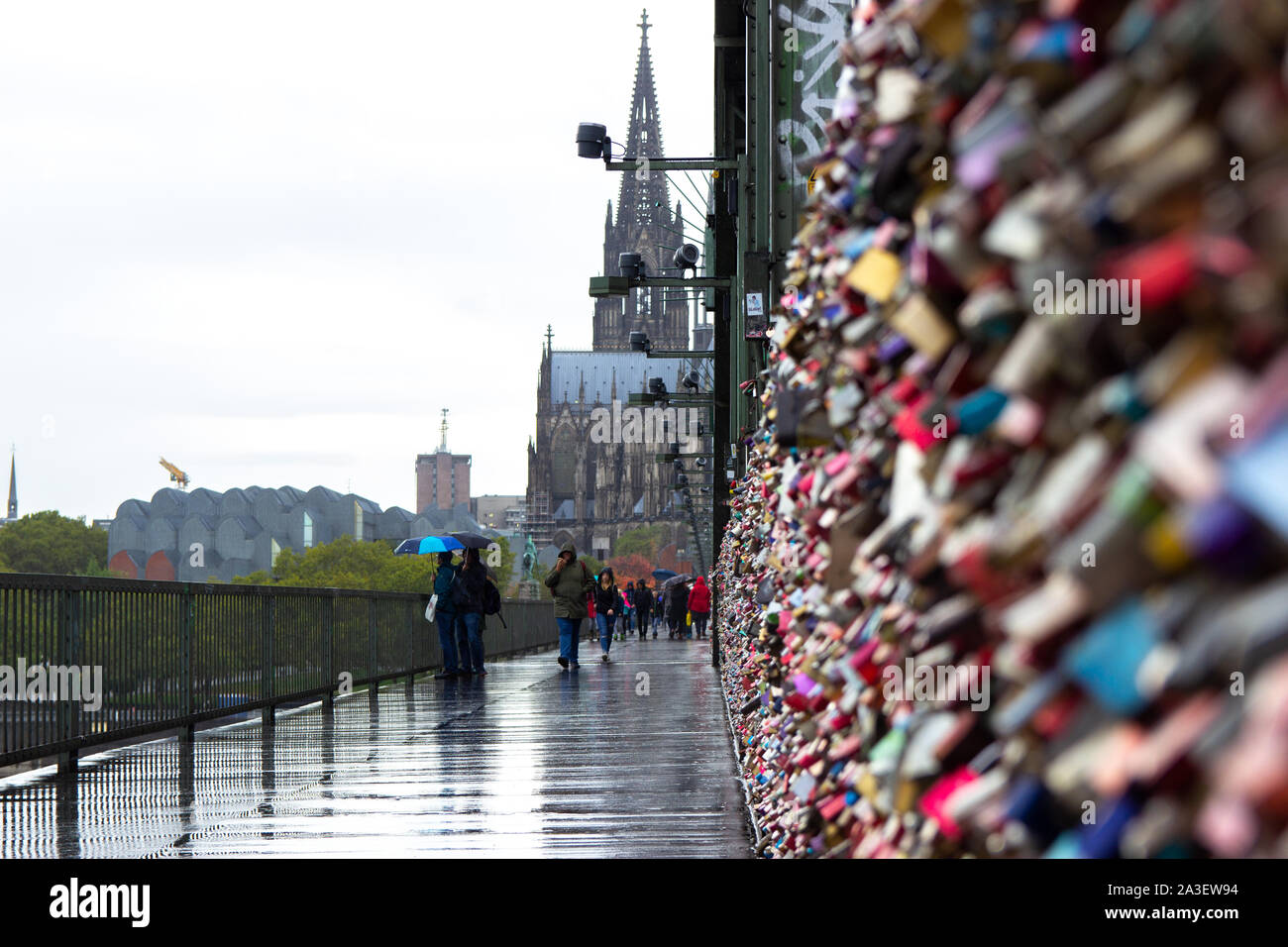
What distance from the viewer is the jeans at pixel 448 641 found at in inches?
832

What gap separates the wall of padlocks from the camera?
37.1 inches

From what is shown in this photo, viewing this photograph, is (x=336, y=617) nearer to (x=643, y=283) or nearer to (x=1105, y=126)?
(x=643, y=283)

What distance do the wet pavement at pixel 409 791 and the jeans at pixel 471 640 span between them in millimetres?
6523

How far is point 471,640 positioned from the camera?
70.5 feet

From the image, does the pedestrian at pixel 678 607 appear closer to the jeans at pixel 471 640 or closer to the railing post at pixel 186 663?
the jeans at pixel 471 640

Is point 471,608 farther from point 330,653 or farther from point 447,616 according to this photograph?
point 330,653

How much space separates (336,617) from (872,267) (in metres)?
14.8

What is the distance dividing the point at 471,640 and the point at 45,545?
124 meters

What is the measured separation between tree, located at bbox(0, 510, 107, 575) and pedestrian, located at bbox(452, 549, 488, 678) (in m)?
119

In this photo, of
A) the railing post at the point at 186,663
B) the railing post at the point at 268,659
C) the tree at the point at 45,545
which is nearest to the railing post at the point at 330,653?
the railing post at the point at 268,659

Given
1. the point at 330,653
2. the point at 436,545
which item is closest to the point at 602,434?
the point at 436,545

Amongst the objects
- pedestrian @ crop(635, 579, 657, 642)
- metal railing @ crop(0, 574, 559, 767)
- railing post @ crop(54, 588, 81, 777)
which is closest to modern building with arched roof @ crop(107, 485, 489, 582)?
pedestrian @ crop(635, 579, 657, 642)

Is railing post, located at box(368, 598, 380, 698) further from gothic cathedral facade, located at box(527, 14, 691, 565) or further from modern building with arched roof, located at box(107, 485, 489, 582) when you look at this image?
modern building with arched roof, located at box(107, 485, 489, 582)

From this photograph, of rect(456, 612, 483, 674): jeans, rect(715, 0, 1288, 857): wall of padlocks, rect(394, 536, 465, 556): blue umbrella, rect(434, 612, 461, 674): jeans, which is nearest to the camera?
rect(715, 0, 1288, 857): wall of padlocks
